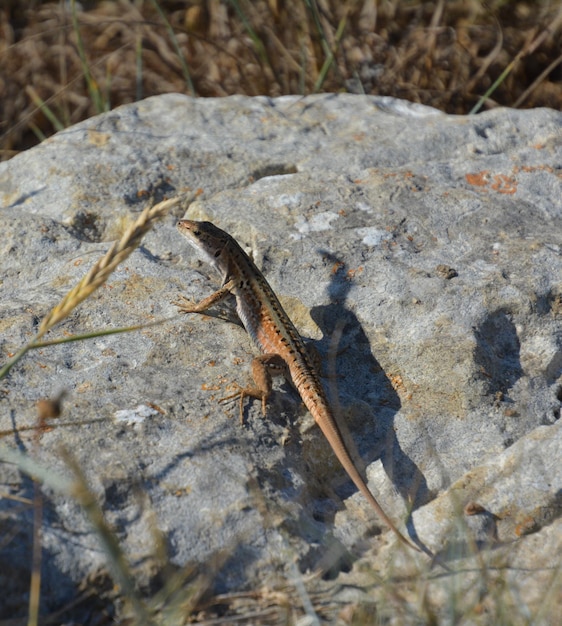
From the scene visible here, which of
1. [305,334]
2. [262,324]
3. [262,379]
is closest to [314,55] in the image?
[305,334]

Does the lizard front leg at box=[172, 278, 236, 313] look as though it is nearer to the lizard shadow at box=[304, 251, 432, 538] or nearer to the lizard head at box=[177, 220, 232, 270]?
the lizard head at box=[177, 220, 232, 270]

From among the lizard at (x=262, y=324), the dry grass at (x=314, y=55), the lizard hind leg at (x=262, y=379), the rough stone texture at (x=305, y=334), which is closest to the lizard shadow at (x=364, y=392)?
the rough stone texture at (x=305, y=334)

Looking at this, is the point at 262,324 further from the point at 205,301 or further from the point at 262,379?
the point at 262,379

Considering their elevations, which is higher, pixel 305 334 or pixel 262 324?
pixel 262 324

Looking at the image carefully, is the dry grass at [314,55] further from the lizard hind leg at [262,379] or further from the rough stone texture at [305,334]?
the lizard hind leg at [262,379]

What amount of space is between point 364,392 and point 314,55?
4152mm

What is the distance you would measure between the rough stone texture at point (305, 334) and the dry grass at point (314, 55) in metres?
1.70

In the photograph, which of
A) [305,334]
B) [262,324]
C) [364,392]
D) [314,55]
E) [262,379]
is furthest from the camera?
[314,55]

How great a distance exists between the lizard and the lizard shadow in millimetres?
132

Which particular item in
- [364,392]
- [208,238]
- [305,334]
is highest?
[208,238]

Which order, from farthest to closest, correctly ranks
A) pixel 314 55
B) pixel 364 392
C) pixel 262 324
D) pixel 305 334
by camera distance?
pixel 314 55, pixel 305 334, pixel 262 324, pixel 364 392

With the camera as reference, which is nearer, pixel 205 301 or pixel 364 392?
pixel 364 392

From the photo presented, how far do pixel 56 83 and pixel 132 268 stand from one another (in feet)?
14.9

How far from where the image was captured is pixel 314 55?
6582mm
